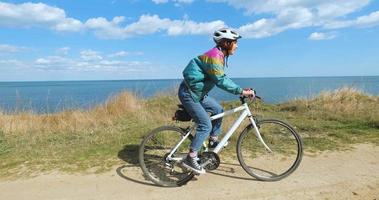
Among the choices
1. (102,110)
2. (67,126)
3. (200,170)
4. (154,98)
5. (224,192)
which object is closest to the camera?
(224,192)

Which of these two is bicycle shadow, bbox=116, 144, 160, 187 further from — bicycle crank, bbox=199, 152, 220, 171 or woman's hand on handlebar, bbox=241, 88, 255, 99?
woman's hand on handlebar, bbox=241, 88, 255, 99

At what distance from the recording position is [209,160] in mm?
5152

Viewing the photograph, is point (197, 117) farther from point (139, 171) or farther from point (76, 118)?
point (76, 118)

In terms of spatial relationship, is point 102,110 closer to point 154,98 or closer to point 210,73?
point 154,98

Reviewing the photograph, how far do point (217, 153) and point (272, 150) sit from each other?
127 centimetres

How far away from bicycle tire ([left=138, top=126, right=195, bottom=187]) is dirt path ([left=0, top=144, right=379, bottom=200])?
0.45ft

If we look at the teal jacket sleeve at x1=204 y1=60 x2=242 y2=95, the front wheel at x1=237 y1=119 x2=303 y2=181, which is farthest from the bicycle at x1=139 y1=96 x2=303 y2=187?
the teal jacket sleeve at x1=204 y1=60 x2=242 y2=95

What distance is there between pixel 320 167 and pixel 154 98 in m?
8.19

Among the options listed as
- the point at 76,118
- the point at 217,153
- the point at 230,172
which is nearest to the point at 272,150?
the point at 230,172

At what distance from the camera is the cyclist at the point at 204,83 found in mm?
4793

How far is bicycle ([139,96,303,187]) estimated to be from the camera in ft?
16.9

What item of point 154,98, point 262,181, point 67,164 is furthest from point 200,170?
point 154,98

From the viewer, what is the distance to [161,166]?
18.8 feet

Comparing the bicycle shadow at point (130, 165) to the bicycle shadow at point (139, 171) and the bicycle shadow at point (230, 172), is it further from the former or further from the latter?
the bicycle shadow at point (230, 172)
